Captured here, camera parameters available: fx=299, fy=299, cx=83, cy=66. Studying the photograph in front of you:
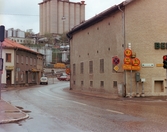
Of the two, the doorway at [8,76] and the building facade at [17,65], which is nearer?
the building facade at [17,65]

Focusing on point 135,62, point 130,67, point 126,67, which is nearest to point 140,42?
point 135,62

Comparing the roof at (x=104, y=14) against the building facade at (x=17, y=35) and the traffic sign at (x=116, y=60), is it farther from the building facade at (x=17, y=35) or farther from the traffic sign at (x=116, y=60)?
the building facade at (x=17, y=35)

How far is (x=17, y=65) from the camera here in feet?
164

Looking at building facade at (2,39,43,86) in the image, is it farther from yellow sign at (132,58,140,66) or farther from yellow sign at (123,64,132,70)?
yellow sign at (132,58,140,66)

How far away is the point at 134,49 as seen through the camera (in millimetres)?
26078

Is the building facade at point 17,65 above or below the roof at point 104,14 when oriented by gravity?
below

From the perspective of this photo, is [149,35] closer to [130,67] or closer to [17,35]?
[130,67]

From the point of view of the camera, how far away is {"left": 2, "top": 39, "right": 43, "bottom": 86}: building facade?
156 ft

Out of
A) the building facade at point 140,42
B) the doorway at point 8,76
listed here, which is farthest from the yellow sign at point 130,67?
the doorway at point 8,76

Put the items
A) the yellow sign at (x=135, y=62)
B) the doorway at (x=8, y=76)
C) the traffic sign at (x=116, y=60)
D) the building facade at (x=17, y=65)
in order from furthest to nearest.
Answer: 1. the doorway at (x=8, y=76)
2. the building facade at (x=17, y=65)
3. the traffic sign at (x=116, y=60)
4. the yellow sign at (x=135, y=62)

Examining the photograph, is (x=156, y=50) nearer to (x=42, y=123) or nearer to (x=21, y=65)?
(x=42, y=123)

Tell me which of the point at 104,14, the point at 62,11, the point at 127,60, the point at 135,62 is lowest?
the point at 135,62

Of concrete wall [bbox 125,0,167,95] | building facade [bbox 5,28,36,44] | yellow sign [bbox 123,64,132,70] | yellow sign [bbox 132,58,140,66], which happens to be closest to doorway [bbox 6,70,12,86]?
concrete wall [bbox 125,0,167,95]

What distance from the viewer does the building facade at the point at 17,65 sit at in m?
47.5
